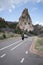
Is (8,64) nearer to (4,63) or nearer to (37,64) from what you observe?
(4,63)

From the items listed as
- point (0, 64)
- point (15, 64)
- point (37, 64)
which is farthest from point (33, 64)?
point (0, 64)

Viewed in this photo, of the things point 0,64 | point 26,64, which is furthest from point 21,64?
point 0,64

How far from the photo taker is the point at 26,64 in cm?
1634

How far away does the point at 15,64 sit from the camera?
16.1 metres

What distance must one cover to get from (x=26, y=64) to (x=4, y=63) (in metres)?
1.55

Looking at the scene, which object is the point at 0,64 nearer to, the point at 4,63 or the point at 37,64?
the point at 4,63

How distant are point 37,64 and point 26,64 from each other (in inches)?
31.1

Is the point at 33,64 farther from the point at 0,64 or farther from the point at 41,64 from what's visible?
the point at 0,64

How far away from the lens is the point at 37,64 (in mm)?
16484

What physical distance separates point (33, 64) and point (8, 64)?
1774mm

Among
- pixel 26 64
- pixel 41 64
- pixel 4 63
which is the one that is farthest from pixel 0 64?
pixel 41 64

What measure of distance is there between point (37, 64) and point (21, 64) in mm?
1156

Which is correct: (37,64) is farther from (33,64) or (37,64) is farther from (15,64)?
(15,64)

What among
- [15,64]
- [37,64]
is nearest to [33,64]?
[37,64]
